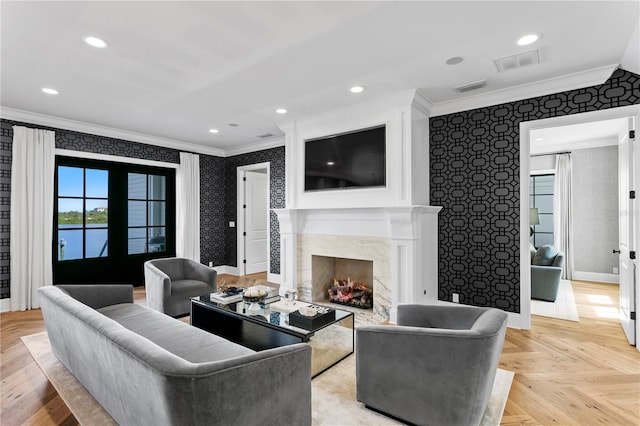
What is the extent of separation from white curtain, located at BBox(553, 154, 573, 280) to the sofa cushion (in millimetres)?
6498

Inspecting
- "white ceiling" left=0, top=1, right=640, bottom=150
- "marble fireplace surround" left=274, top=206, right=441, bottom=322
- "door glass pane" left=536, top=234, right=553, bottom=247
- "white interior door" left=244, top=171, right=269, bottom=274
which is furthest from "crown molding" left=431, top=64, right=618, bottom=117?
"door glass pane" left=536, top=234, right=553, bottom=247

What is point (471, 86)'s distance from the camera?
11.4 ft

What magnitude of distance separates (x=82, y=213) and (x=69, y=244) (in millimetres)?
489

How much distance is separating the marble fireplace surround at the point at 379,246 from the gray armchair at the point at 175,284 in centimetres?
122

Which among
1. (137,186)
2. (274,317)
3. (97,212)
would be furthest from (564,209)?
(97,212)

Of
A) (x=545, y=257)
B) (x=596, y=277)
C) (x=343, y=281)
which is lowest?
(x=596, y=277)

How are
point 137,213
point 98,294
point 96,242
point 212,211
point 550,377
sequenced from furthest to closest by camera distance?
1. point 212,211
2. point 137,213
3. point 96,242
4. point 98,294
5. point 550,377

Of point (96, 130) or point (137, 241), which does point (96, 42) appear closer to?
point (96, 130)

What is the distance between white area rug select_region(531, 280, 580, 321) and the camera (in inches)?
159

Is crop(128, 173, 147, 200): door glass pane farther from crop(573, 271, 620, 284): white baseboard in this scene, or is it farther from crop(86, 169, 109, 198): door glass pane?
crop(573, 271, 620, 284): white baseboard

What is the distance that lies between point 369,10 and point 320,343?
2.78 m

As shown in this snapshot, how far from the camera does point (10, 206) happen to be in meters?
4.27

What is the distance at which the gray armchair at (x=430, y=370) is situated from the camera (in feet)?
5.69

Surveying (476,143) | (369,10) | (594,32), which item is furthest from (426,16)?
(476,143)
